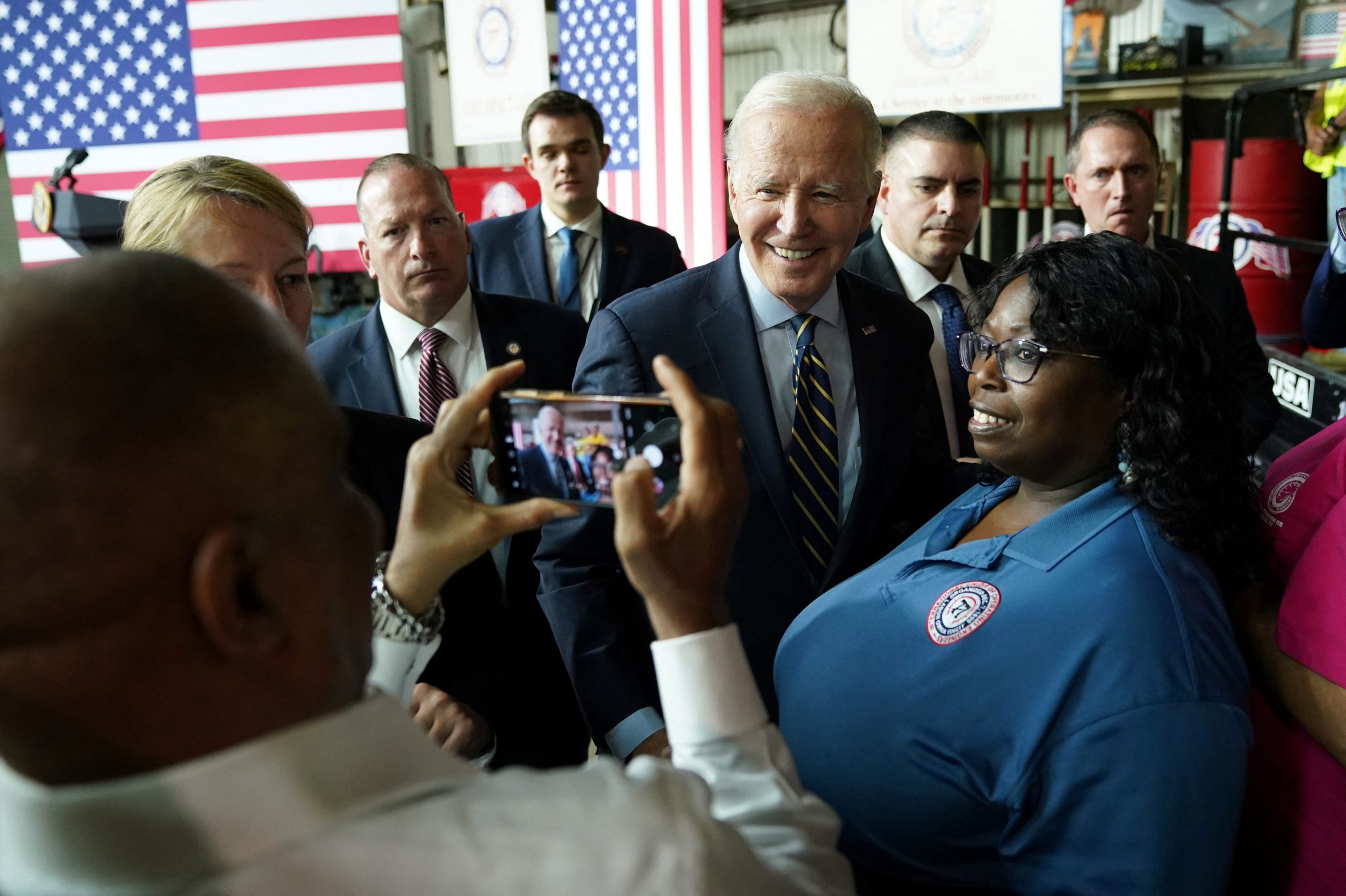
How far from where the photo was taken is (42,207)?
4953 mm

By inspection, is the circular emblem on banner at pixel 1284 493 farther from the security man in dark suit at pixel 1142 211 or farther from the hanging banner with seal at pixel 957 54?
the hanging banner with seal at pixel 957 54

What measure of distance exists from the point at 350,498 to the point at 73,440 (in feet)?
0.60

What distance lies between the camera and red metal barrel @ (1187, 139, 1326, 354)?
602 cm

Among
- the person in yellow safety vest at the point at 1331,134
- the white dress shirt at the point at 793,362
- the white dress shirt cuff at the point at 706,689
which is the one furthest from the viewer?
the person in yellow safety vest at the point at 1331,134

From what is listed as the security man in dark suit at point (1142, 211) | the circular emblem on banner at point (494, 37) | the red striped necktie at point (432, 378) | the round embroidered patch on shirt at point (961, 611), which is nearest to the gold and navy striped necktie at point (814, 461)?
the round embroidered patch on shirt at point (961, 611)

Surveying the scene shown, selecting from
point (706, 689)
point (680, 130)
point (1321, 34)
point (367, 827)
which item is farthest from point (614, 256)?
point (1321, 34)

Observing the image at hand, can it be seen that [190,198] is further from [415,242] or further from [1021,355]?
[1021,355]

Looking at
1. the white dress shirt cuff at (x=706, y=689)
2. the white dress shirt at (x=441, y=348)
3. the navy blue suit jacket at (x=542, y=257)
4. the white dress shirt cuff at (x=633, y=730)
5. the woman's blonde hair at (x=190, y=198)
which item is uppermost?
the woman's blonde hair at (x=190, y=198)

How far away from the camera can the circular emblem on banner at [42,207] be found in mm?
4867

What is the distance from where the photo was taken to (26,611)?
567mm

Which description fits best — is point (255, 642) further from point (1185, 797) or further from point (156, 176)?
point (156, 176)

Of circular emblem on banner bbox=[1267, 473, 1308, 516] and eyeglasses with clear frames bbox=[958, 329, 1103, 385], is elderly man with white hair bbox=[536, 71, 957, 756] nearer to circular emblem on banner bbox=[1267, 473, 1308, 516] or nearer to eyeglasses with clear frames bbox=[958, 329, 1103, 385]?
eyeglasses with clear frames bbox=[958, 329, 1103, 385]

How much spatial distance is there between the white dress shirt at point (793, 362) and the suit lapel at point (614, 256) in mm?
2063

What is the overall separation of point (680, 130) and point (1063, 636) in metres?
3.78
